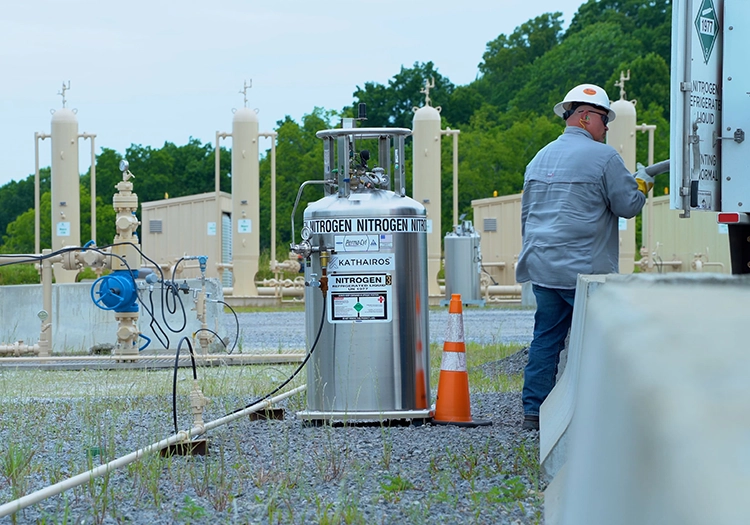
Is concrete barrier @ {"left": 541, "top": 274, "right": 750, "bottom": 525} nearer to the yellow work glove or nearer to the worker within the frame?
the worker

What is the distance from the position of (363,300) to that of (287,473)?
1.67 m

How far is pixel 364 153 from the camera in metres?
6.21

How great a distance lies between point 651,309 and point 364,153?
5.04 metres

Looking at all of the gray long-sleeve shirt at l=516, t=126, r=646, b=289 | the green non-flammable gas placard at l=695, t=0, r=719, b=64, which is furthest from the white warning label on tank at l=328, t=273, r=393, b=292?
the green non-flammable gas placard at l=695, t=0, r=719, b=64

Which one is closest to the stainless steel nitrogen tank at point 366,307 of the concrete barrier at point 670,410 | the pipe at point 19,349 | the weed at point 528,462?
the weed at point 528,462

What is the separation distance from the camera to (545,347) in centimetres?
588

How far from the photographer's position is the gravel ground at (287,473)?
3902 millimetres

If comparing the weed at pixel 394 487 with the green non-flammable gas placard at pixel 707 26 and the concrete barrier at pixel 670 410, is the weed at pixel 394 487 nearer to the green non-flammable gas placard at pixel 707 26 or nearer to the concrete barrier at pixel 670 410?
the concrete barrier at pixel 670 410

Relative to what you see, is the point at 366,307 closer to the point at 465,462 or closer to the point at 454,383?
the point at 454,383

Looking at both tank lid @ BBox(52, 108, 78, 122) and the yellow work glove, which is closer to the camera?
the yellow work glove

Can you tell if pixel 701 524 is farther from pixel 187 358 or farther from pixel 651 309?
pixel 187 358

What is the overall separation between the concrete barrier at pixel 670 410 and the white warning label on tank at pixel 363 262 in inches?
180

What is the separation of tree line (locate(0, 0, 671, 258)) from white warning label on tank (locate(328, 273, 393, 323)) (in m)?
34.2

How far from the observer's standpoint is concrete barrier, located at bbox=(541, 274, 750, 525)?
2.79ft
